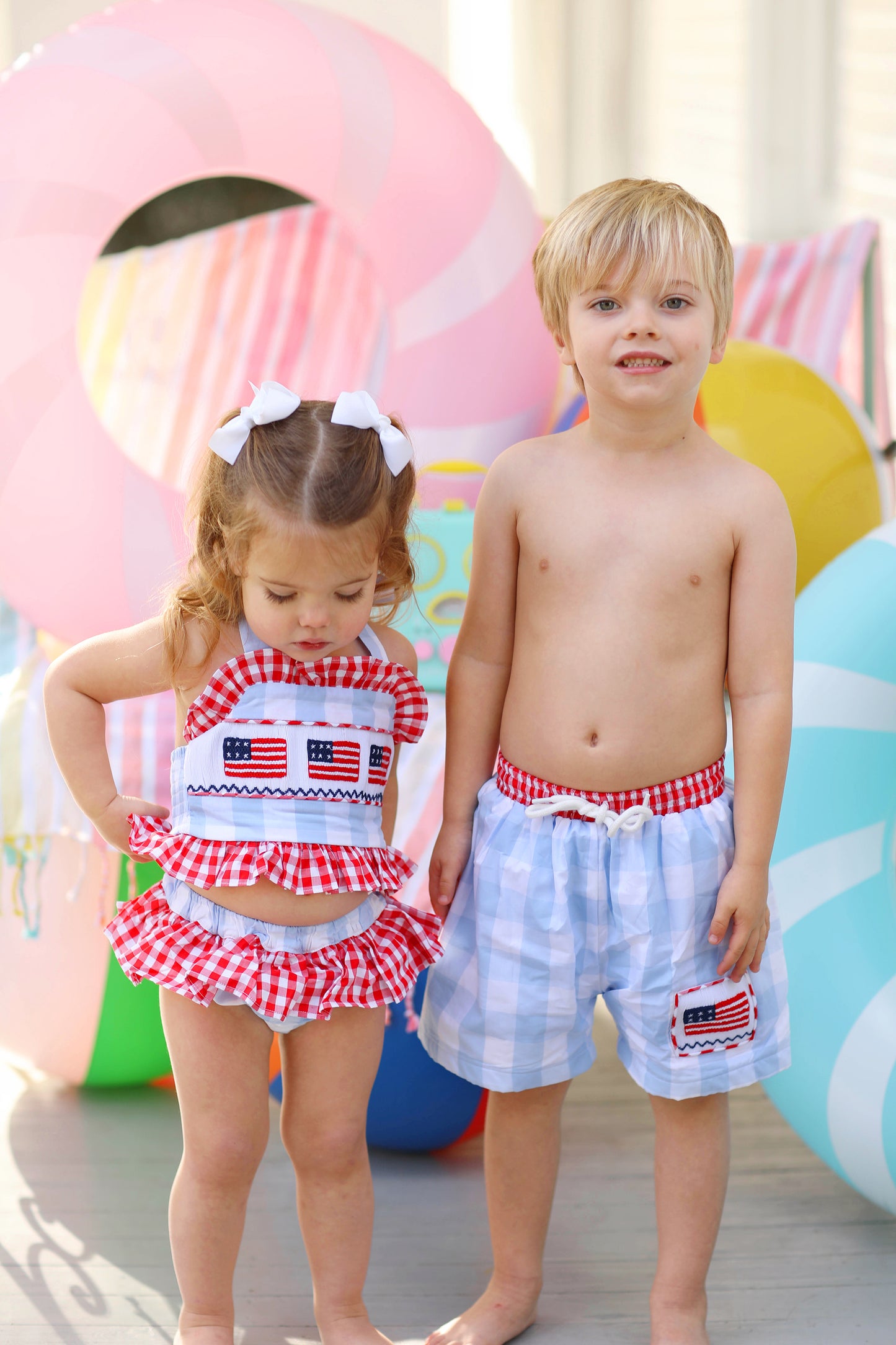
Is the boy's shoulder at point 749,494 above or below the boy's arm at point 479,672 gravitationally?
above

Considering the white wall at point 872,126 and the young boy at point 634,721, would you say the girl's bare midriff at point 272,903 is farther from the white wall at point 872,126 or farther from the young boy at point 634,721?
the white wall at point 872,126

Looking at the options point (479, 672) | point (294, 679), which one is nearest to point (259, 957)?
point (294, 679)

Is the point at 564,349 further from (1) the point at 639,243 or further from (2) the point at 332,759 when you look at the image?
(2) the point at 332,759

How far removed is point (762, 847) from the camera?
1.20 m

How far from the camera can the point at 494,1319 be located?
4.31ft

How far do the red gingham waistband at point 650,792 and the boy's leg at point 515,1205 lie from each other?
300 millimetres

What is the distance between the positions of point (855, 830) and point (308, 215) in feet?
7.41

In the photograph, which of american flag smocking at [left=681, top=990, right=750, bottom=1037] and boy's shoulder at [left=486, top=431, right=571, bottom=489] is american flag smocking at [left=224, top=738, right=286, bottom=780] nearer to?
boy's shoulder at [left=486, top=431, right=571, bottom=489]

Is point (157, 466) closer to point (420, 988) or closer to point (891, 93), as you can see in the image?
point (420, 988)

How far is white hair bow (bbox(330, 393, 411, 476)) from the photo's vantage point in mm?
1109

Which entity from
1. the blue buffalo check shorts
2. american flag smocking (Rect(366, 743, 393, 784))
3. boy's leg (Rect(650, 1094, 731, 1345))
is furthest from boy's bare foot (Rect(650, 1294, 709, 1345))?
american flag smocking (Rect(366, 743, 393, 784))

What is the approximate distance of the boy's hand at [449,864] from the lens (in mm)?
1287

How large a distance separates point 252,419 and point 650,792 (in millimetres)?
483

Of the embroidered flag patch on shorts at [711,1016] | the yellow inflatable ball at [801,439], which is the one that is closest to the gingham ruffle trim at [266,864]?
the embroidered flag patch on shorts at [711,1016]
